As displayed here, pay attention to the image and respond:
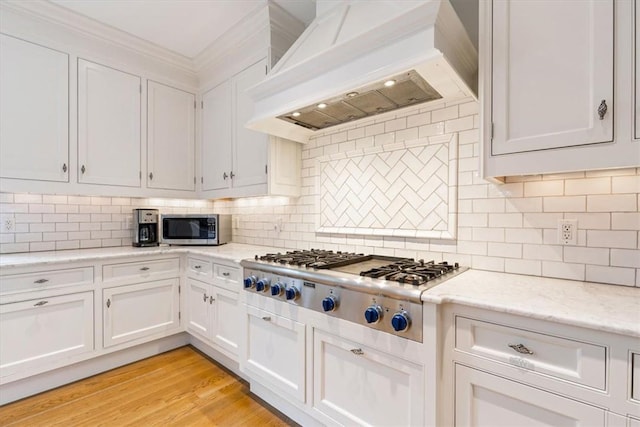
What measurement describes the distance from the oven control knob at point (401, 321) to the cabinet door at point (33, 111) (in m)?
2.59

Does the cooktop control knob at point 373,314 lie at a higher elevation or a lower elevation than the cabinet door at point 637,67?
lower

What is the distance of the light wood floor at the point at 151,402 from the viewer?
5.95 ft

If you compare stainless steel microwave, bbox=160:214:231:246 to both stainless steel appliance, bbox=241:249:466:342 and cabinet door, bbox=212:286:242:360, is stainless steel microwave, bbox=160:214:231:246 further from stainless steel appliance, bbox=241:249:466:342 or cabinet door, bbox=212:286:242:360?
stainless steel appliance, bbox=241:249:466:342

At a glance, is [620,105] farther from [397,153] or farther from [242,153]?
[242,153]

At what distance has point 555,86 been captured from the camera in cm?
116

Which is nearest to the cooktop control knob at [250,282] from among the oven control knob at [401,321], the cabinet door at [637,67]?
the oven control knob at [401,321]

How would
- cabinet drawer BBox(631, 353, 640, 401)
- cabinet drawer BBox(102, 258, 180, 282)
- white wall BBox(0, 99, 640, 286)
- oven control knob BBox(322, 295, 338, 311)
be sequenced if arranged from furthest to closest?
cabinet drawer BBox(102, 258, 180, 282) < oven control knob BBox(322, 295, 338, 311) < white wall BBox(0, 99, 640, 286) < cabinet drawer BBox(631, 353, 640, 401)

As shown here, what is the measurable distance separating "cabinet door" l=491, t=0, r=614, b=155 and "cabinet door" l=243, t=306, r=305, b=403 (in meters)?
1.35

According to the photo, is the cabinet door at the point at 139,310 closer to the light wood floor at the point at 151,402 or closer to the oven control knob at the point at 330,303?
the light wood floor at the point at 151,402

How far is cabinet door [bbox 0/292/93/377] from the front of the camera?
192 cm


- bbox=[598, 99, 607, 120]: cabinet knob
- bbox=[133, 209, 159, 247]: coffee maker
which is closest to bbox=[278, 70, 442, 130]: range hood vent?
bbox=[598, 99, 607, 120]: cabinet knob

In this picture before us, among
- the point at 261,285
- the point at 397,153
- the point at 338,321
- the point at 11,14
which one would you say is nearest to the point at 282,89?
the point at 397,153

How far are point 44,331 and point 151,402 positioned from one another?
867 millimetres

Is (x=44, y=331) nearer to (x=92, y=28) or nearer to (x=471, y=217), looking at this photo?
(x=92, y=28)
